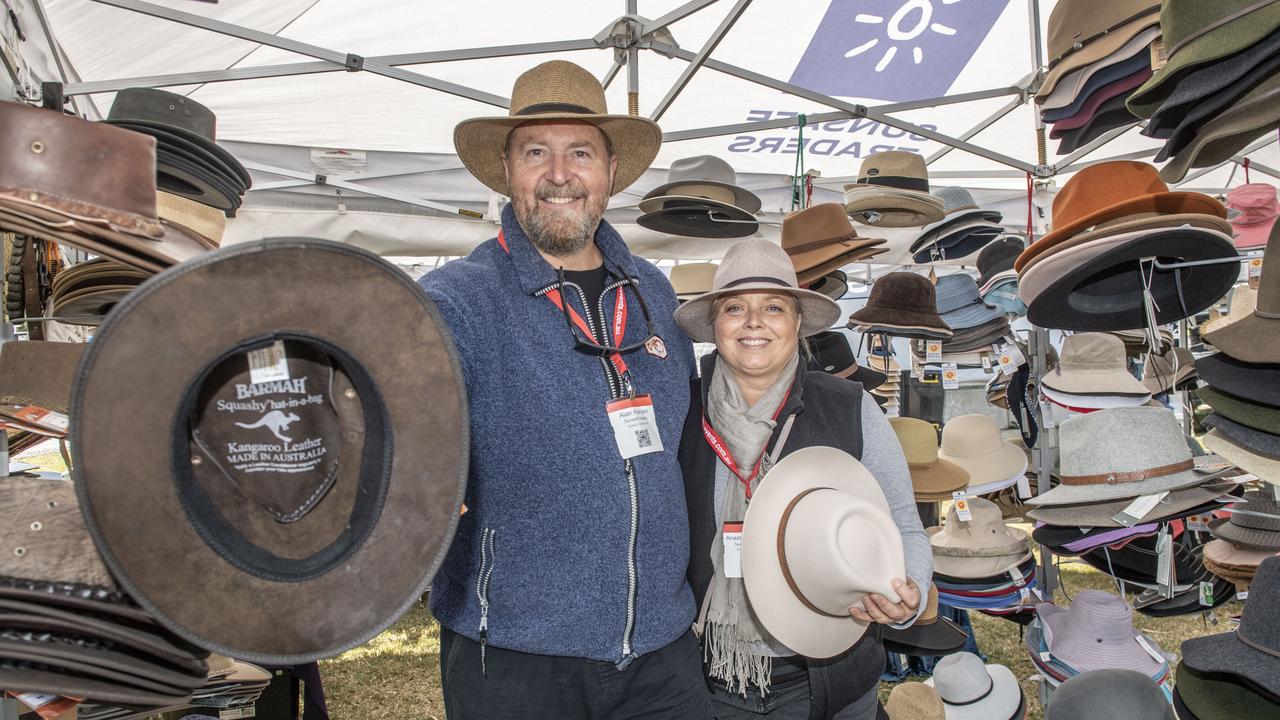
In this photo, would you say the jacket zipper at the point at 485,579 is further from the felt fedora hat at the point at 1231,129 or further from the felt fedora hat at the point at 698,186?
the felt fedora hat at the point at 698,186

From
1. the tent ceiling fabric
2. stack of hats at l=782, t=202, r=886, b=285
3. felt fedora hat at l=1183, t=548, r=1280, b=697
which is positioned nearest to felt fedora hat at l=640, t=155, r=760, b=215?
the tent ceiling fabric

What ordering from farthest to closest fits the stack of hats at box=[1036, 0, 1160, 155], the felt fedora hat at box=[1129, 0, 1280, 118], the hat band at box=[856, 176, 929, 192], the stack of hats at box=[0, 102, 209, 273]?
the hat band at box=[856, 176, 929, 192]
the stack of hats at box=[1036, 0, 1160, 155]
the felt fedora hat at box=[1129, 0, 1280, 118]
the stack of hats at box=[0, 102, 209, 273]

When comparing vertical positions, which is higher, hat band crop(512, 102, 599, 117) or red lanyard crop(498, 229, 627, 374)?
hat band crop(512, 102, 599, 117)

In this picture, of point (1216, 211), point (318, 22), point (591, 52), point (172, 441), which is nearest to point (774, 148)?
point (591, 52)

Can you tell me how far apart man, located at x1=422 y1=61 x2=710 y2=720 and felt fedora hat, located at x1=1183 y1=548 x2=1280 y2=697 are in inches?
51.6

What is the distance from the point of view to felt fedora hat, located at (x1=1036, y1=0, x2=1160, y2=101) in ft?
6.86

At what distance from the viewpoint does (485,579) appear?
1.76m

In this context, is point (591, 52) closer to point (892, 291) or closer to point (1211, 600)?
point (892, 291)

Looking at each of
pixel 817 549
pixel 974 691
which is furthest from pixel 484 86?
pixel 974 691

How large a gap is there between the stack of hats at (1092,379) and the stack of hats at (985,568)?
875 millimetres

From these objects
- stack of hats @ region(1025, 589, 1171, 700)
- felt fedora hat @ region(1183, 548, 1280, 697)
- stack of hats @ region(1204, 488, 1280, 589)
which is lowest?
stack of hats @ region(1025, 589, 1171, 700)

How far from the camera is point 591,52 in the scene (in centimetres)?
487

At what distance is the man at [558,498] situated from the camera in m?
1.80

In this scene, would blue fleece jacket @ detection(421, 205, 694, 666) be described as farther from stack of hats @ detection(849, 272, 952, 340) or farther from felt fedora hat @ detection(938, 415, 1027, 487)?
felt fedora hat @ detection(938, 415, 1027, 487)
